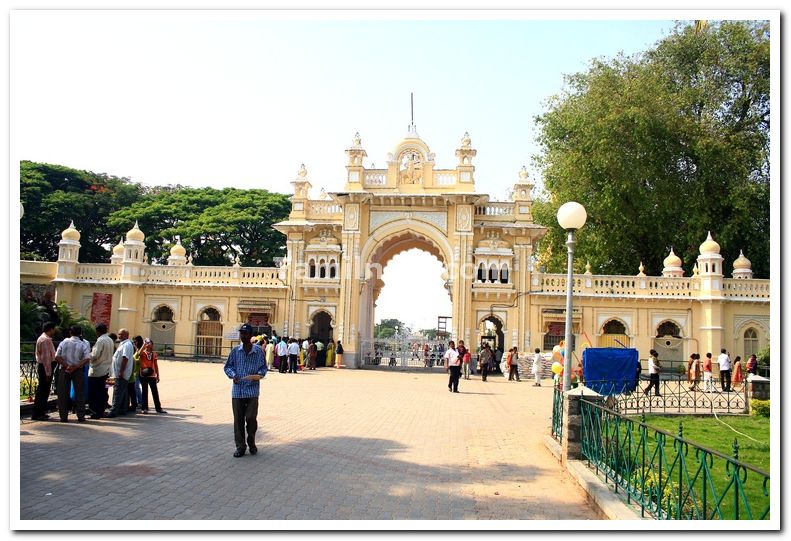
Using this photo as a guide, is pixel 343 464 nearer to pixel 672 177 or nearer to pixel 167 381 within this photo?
pixel 167 381

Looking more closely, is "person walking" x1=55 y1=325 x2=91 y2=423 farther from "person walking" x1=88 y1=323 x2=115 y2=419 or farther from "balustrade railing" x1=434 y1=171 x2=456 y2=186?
"balustrade railing" x1=434 y1=171 x2=456 y2=186

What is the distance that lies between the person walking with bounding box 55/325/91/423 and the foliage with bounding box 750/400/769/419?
1459 centimetres

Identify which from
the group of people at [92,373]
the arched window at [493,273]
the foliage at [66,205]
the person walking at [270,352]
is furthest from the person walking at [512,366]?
the foliage at [66,205]

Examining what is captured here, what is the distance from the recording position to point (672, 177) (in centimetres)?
3400

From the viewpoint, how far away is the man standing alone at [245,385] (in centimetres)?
880

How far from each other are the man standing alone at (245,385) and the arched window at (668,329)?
1040 inches

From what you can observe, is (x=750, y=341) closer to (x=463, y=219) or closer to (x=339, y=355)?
(x=463, y=219)

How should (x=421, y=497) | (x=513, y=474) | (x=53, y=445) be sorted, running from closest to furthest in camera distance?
(x=421, y=497) < (x=513, y=474) < (x=53, y=445)

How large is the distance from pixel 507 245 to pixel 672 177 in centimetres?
974

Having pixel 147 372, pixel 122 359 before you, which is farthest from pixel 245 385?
pixel 147 372

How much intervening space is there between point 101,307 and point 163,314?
9.58 feet

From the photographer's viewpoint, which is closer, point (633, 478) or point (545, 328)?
point (633, 478)

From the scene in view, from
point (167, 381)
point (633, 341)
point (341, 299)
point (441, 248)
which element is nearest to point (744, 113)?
point (633, 341)

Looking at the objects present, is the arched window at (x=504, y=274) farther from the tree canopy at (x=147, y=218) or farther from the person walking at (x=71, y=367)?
the person walking at (x=71, y=367)
